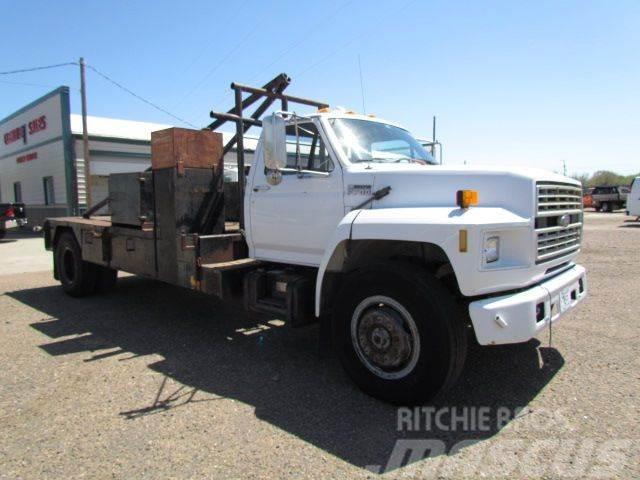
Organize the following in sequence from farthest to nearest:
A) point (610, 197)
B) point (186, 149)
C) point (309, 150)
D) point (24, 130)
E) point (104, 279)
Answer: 1. point (610, 197)
2. point (24, 130)
3. point (104, 279)
4. point (186, 149)
5. point (309, 150)

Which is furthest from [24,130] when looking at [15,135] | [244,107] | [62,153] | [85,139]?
[244,107]

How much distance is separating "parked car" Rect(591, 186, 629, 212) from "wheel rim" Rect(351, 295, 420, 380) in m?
36.4

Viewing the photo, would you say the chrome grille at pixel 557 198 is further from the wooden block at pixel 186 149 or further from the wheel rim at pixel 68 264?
the wheel rim at pixel 68 264

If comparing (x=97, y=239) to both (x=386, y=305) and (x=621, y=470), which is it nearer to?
(x=386, y=305)

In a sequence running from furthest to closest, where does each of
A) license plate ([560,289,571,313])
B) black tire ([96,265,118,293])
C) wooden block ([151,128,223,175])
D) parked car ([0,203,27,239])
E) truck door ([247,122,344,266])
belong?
parked car ([0,203,27,239])
black tire ([96,265,118,293])
wooden block ([151,128,223,175])
truck door ([247,122,344,266])
license plate ([560,289,571,313])

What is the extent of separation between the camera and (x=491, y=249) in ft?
11.0

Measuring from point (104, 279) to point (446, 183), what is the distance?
6.27 m

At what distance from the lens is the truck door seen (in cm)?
438

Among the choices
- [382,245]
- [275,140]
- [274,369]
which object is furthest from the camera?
[274,369]

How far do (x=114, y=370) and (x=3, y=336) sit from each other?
2.20 m

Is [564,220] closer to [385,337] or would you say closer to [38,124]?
[385,337]

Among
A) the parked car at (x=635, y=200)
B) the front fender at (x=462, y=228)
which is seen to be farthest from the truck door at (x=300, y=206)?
the parked car at (x=635, y=200)

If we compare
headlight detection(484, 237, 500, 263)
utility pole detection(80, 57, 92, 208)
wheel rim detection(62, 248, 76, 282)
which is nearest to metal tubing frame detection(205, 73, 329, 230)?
headlight detection(484, 237, 500, 263)

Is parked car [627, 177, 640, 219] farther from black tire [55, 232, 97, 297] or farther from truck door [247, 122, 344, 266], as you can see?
black tire [55, 232, 97, 297]
